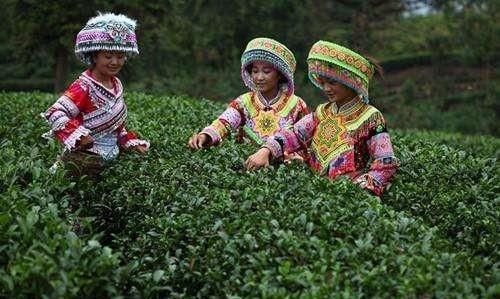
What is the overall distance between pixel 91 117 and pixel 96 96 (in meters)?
0.15

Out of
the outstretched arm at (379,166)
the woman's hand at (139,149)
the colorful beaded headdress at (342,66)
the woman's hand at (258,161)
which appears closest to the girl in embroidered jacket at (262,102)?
the woman's hand at (139,149)

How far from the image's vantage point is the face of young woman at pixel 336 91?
4484mm

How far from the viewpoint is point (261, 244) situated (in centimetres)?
320

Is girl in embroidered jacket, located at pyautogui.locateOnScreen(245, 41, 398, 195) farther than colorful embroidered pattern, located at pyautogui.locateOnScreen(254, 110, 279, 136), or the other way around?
colorful embroidered pattern, located at pyautogui.locateOnScreen(254, 110, 279, 136)

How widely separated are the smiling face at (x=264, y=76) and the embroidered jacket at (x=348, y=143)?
26.3 inches

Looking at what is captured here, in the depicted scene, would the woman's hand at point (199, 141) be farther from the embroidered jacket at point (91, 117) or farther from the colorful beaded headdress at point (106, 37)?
the colorful beaded headdress at point (106, 37)

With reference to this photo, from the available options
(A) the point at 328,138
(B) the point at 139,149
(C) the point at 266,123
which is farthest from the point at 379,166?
(B) the point at 139,149

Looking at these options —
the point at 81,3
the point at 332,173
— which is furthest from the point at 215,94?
the point at 332,173

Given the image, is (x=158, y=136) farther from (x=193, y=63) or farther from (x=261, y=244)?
(x=193, y=63)

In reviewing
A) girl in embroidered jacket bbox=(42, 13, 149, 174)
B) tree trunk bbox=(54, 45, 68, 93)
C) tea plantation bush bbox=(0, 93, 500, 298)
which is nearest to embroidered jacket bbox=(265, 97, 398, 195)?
tea plantation bush bbox=(0, 93, 500, 298)

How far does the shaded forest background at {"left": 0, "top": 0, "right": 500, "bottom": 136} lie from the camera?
20.7m

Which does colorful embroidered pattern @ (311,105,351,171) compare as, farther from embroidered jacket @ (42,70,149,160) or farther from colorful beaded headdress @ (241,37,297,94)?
embroidered jacket @ (42,70,149,160)

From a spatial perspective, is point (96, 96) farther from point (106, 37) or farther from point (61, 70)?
point (61, 70)

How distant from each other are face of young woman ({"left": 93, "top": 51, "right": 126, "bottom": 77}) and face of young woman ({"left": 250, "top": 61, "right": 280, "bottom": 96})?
1.02 metres
